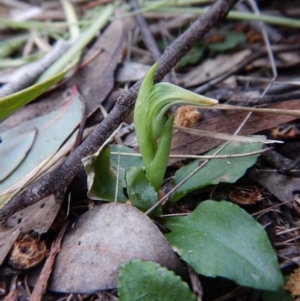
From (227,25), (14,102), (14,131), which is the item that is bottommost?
(227,25)

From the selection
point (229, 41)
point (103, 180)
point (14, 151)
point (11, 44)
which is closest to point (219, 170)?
point (103, 180)

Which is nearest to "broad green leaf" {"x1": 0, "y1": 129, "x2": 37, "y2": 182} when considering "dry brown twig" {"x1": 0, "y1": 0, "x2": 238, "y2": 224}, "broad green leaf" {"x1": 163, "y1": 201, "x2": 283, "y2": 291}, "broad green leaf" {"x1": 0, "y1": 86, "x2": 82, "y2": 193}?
"broad green leaf" {"x1": 0, "y1": 86, "x2": 82, "y2": 193}

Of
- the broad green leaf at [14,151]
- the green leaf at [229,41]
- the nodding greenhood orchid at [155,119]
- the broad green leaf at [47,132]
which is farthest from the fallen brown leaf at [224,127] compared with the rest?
the green leaf at [229,41]

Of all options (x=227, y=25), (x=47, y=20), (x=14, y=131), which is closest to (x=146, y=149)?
(x=14, y=131)

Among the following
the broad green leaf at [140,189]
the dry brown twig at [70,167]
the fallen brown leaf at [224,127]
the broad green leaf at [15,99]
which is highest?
the broad green leaf at [15,99]

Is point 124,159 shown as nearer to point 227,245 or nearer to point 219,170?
point 219,170

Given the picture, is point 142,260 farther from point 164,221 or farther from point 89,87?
point 89,87

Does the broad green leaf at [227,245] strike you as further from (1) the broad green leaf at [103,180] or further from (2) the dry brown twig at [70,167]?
→ (2) the dry brown twig at [70,167]
